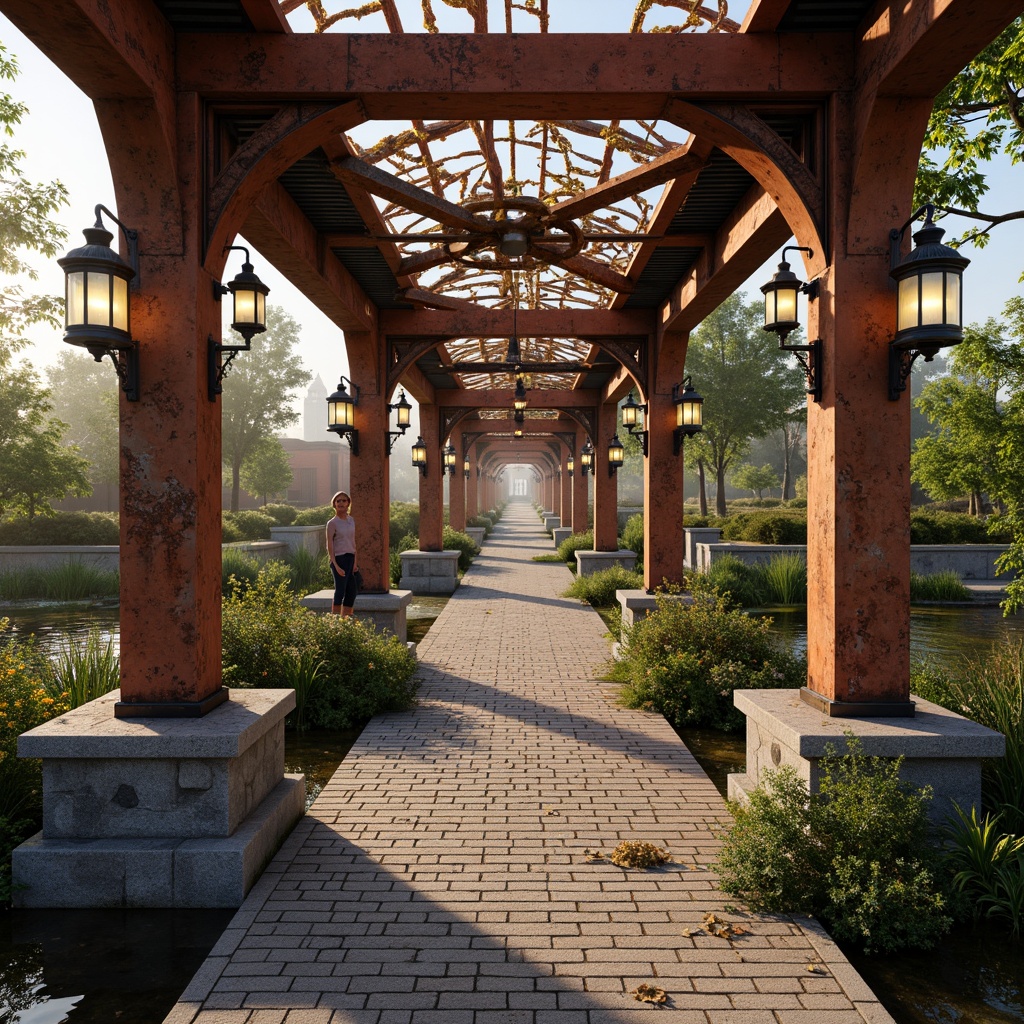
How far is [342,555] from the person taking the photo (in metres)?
8.80

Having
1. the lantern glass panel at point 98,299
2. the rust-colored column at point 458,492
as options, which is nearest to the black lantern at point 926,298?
the lantern glass panel at point 98,299

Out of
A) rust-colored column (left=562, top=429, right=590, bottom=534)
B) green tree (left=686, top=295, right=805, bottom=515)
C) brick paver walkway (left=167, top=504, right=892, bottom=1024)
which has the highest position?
green tree (left=686, top=295, right=805, bottom=515)

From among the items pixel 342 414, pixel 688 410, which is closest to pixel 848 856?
pixel 688 410

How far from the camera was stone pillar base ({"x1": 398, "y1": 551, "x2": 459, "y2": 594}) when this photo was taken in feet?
52.9

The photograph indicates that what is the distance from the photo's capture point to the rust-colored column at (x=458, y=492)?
81.0ft

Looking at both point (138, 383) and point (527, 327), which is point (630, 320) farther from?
point (138, 383)

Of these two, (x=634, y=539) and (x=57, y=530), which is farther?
(x=634, y=539)

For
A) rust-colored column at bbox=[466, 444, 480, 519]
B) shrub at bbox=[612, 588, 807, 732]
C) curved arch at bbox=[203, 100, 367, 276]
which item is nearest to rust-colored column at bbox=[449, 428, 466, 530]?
rust-colored column at bbox=[466, 444, 480, 519]

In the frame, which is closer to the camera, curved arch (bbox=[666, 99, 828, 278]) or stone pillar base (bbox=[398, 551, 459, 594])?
curved arch (bbox=[666, 99, 828, 278])

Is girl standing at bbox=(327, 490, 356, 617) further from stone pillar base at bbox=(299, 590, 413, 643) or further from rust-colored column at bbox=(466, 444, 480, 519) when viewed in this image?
rust-colored column at bbox=(466, 444, 480, 519)

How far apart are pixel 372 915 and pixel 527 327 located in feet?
27.1

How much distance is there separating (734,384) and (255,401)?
21166mm

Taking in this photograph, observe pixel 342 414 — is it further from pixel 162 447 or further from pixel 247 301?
pixel 162 447

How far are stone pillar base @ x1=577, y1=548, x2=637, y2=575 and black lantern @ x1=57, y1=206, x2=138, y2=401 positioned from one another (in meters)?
12.7
